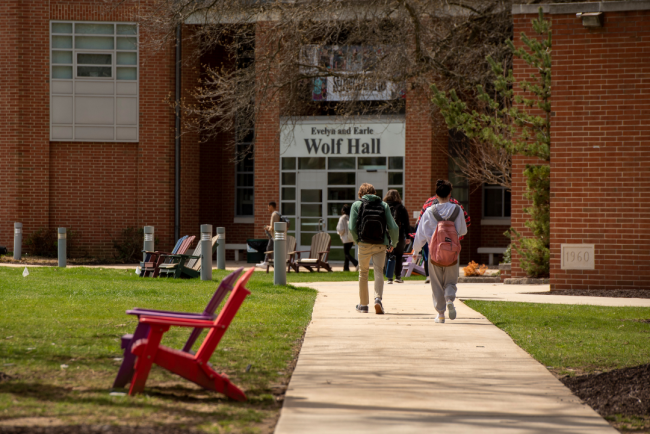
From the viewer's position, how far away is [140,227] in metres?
24.0

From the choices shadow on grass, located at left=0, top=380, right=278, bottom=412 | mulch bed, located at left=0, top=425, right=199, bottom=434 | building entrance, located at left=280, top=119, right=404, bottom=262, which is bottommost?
shadow on grass, located at left=0, top=380, right=278, bottom=412

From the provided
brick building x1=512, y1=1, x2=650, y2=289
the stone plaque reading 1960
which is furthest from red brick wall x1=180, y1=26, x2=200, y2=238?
the stone plaque reading 1960

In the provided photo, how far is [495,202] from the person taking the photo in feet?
84.8

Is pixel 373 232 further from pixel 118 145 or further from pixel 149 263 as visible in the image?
pixel 118 145

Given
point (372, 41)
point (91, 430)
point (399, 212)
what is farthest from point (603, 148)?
point (91, 430)

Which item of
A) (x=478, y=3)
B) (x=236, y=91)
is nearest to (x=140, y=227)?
(x=236, y=91)

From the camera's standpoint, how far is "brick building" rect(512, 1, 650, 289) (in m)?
12.7

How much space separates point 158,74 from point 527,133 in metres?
13.1

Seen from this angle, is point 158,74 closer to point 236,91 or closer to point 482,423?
point 236,91

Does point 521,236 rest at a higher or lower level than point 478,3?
lower

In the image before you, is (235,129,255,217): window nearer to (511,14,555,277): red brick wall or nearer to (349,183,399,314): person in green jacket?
(511,14,555,277): red brick wall

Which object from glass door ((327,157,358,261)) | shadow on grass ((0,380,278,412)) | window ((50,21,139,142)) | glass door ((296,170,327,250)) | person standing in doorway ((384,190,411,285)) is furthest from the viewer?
glass door ((296,170,327,250))

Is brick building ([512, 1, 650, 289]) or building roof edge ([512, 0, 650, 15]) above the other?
building roof edge ([512, 0, 650, 15])

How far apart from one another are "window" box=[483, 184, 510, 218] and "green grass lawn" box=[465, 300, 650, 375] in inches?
574
